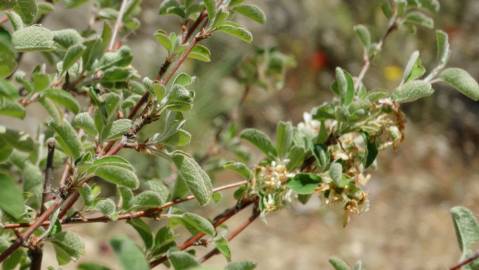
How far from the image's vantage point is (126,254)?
19.8 inches

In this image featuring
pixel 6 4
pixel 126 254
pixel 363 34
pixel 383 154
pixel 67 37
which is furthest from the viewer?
pixel 383 154

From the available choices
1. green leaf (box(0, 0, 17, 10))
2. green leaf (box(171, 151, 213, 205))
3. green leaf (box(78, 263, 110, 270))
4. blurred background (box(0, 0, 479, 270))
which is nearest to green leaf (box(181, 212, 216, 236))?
green leaf (box(171, 151, 213, 205))

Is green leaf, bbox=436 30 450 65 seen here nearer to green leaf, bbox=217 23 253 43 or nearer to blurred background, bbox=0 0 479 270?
green leaf, bbox=217 23 253 43

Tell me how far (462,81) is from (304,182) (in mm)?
282

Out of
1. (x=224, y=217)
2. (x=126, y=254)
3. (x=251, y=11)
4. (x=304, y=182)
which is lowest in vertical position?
(x=224, y=217)

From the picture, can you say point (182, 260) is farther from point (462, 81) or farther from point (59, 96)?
point (462, 81)

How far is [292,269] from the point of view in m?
4.54

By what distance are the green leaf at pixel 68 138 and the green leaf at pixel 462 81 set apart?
0.55 meters

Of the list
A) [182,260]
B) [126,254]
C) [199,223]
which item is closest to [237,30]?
[199,223]

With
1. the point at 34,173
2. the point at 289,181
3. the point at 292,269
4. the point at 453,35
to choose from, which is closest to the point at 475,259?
the point at 289,181

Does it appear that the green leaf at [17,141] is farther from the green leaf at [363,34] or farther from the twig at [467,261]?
the green leaf at [363,34]

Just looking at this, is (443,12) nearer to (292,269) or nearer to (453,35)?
(453,35)

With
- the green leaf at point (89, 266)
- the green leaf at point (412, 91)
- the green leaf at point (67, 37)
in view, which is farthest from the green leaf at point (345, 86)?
the green leaf at point (89, 266)

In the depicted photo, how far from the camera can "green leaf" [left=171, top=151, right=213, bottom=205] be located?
2.78 ft
